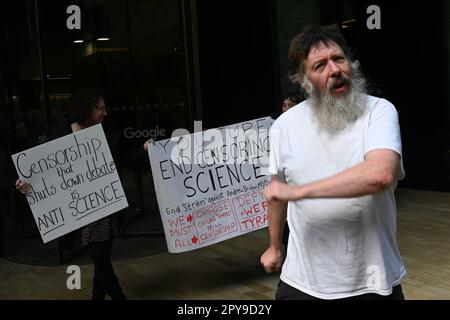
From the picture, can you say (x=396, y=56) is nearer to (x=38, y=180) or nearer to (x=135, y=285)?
(x=135, y=285)

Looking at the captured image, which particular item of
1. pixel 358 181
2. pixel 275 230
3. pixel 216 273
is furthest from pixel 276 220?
pixel 216 273

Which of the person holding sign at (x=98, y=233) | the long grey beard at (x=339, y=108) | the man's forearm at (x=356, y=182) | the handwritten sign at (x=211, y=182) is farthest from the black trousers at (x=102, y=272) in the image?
the man's forearm at (x=356, y=182)

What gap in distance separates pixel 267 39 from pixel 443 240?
3.41m

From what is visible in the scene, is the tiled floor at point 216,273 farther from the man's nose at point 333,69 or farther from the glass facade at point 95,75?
the man's nose at point 333,69

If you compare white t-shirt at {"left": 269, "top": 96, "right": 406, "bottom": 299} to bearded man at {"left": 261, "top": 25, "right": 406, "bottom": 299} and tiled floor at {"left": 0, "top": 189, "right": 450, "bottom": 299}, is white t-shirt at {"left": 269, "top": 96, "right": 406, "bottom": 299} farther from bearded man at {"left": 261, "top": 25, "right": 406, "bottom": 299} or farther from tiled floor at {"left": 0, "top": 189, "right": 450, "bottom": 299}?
tiled floor at {"left": 0, "top": 189, "right": 450, "bottom": 299}

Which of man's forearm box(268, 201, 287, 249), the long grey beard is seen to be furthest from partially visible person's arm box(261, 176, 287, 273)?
the long grey beard

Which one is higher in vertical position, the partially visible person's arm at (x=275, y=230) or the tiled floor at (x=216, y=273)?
the partially visible person's arm at (x=275, y=230)

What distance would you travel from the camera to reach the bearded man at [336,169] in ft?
6.56

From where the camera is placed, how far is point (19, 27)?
670 cm

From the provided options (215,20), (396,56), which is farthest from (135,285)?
(396,56)

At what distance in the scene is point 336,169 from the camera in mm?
2004

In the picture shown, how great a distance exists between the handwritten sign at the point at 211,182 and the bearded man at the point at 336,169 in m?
2.43

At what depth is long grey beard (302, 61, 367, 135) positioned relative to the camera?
6.63ft

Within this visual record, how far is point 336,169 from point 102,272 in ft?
8.53
